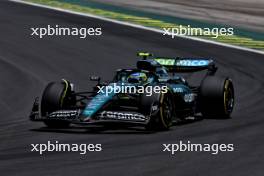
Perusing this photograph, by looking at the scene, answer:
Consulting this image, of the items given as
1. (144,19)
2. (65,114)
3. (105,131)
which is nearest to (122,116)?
(105,131)

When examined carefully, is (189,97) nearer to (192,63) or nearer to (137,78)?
(137,78)

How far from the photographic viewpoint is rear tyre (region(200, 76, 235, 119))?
18.3m

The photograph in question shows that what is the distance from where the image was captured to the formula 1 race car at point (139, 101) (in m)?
16.5

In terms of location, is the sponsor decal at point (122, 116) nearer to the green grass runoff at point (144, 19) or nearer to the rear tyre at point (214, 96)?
the rear tyre at point (214, 96)

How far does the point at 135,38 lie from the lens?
32.5m

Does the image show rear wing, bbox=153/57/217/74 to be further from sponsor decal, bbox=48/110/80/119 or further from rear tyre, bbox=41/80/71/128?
sponsor decal, bbox=48/110/80/119

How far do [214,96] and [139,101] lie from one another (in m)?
2.18

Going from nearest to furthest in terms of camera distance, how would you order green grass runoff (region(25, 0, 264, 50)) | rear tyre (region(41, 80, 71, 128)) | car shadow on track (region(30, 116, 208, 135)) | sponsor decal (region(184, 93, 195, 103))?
car shadow on track (region(30, 116, 208, 135)) < rear tyre (region(41, 80, 71, 128)) < sponsor decal (region(184, 93, 195, 103)) < green grass runoff (region(25, 0, 264, 50))

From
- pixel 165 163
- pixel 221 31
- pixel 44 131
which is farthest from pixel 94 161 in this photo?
pixel 221 31

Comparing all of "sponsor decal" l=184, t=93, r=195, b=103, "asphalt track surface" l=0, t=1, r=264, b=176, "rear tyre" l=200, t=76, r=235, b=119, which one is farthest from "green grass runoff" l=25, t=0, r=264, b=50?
"sponsor decal" l=184, t=93, r=195, b=103

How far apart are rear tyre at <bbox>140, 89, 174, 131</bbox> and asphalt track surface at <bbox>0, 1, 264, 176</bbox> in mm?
255

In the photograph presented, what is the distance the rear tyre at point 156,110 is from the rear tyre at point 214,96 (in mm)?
1744

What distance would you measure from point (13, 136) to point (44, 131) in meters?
0.83

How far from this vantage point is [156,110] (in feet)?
53.8
